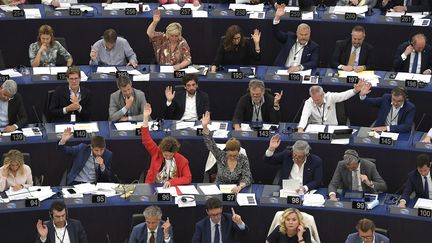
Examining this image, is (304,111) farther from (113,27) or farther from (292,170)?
(113,27)

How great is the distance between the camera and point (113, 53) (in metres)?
17.4

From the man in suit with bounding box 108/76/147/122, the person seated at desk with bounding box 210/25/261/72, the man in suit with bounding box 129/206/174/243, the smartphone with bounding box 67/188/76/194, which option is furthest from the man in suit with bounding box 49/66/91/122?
the man in suit with bounding box 129/206/174/243

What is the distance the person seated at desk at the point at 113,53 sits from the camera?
17.3 metres

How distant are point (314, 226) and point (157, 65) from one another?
14.1 ft

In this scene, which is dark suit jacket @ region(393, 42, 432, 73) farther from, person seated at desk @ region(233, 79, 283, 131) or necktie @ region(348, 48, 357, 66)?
person seated at desk @ region(233, 79, 283, 131)

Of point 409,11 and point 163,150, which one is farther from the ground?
point 409,11

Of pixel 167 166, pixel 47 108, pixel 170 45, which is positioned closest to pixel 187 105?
pixel 170 45

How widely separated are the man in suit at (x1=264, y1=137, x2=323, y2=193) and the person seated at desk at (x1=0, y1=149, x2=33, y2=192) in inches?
112

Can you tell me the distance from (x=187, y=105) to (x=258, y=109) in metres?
0.92

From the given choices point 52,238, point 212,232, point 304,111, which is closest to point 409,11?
point 304,111

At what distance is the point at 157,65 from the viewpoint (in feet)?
57.0

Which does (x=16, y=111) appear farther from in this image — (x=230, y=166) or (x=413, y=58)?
(x=413, y=58)

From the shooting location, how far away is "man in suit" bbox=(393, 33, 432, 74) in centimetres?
1717

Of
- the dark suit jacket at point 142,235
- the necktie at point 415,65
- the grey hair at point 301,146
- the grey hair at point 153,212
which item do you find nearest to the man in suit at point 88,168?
the dark suit jacket at point 142,235
